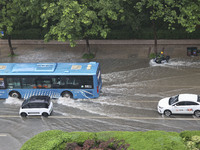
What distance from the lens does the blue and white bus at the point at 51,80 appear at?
24703 mm

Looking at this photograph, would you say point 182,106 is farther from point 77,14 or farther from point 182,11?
point 77,14

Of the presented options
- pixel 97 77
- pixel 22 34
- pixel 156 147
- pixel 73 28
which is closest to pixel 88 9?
pixel 73 28

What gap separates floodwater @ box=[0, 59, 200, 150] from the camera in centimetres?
2127

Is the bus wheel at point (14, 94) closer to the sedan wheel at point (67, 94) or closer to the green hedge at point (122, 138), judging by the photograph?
the sedan wheel at point (67, 94)

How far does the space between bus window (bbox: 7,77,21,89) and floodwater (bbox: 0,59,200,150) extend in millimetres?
1215

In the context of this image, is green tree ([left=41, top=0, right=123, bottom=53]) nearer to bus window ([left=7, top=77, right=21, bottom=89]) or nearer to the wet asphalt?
the wet asphalt

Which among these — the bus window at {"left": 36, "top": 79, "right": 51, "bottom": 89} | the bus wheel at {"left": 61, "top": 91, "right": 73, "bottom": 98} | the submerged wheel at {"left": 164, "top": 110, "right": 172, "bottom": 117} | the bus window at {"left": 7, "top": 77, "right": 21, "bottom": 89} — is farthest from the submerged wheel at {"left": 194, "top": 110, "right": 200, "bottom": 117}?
the bus window at {"left": 7, "top": 77, "right": 21, "bottom": 89}

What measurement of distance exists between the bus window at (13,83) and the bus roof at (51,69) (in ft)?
1.70

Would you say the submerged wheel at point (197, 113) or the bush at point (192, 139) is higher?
the bush at point (192, 139)

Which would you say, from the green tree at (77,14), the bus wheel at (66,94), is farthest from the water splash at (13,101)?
the green tree at (77,14)

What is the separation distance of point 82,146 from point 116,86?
1084 centimetres

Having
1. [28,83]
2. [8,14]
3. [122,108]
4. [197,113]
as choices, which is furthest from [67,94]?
[8,14]

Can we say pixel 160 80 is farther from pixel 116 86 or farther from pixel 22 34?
pixel 22 34

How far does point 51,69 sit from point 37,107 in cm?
366
